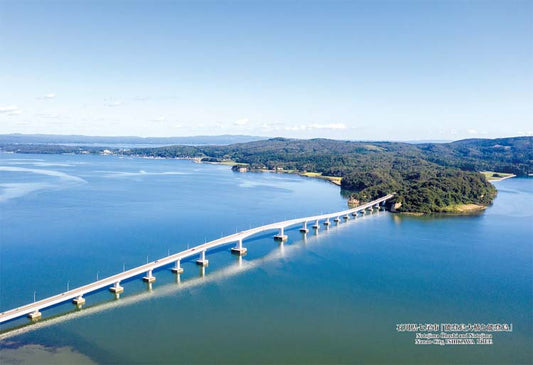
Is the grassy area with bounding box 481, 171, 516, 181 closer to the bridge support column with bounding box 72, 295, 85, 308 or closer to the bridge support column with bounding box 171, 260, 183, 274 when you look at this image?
the bridge support column with bounding box 171, 260, 183, 274

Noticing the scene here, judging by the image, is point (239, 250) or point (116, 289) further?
point (239, 250)

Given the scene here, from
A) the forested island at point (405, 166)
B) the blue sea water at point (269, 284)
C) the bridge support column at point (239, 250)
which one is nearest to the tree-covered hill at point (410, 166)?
the forested island at point (405, 166)

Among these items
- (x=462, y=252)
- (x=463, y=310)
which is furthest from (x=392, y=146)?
(x=463, y=310)

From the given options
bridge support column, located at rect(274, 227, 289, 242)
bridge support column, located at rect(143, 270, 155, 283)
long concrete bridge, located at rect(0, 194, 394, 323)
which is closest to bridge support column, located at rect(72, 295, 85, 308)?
long concrete bridge, located at rect(0, 194, 394, 323)

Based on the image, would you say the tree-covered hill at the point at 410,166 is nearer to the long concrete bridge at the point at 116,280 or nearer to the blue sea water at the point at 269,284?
the blue sea water at the point at 269,284

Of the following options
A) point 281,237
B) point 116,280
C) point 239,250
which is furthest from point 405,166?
point 116,280

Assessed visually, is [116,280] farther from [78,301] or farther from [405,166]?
[405,166]

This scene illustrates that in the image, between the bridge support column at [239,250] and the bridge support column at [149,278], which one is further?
the bridge support column at [239,250]
